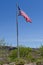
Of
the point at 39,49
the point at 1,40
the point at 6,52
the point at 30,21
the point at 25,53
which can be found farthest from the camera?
the point at 39,49

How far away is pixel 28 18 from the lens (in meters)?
26.9

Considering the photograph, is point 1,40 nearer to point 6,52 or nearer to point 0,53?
point 0,53

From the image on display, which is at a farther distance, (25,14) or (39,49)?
(39,49)

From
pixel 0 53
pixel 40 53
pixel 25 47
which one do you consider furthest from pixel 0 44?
pixel 40 53

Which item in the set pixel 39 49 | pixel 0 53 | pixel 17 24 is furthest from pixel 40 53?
pixel 17 24

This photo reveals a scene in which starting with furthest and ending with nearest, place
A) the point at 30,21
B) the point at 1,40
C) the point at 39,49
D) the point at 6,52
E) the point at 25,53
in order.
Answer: the point at 39,49, the point at 6,52, the point at 25,53, the point at 1,40, the point at 30,21

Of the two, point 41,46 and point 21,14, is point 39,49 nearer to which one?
point 41,46

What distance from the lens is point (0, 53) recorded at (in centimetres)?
4253

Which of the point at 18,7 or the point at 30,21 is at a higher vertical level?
the point at 18,7

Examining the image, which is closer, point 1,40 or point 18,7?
point 18,7

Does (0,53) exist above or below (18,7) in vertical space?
below

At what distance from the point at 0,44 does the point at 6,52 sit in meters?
7.94

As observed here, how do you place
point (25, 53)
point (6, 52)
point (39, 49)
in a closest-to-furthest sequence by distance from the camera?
point (25, 53) → point (6, 52) → point (39, 49)

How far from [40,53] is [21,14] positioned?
2283 centimetres
